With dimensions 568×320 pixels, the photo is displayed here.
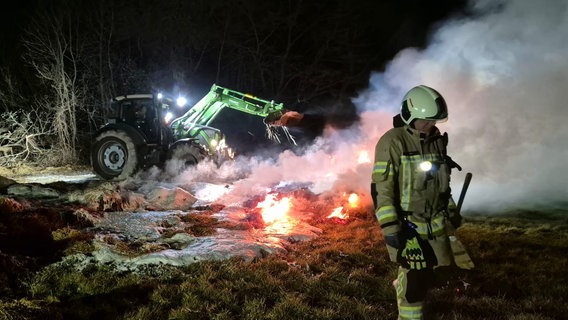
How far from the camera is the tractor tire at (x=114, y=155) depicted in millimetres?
11836

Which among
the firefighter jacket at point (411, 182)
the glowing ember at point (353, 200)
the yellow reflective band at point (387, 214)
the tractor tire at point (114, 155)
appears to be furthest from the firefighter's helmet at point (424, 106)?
the tractor tire at point (114, 155)

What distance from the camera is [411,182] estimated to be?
336 cm

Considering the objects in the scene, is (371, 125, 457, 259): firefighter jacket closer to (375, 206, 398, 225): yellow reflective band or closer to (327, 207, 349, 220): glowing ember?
(375, 206, 398, 225): yellow reflective band

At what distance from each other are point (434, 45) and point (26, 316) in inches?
414

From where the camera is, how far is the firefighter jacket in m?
3.34

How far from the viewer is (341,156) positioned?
12.7 metres

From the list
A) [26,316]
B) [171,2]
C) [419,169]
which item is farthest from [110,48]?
[419,169]

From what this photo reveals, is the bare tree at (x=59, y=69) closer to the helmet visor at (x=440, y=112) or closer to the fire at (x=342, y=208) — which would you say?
the fire at (x=342, y=208)

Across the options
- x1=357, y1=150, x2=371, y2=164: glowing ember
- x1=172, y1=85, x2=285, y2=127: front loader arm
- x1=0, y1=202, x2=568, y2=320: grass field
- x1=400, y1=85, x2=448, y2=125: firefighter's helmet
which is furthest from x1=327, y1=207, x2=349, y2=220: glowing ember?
x1=400, y1=85, x2=448, y2=125: firefighter's helmet

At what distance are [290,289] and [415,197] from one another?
224 centimetres

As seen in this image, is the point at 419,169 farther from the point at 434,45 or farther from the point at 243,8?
the point at 243,8

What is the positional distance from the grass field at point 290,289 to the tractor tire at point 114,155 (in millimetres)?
5722

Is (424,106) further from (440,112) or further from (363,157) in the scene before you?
(363,157)

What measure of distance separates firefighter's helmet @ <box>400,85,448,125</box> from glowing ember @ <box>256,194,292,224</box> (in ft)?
17.4
